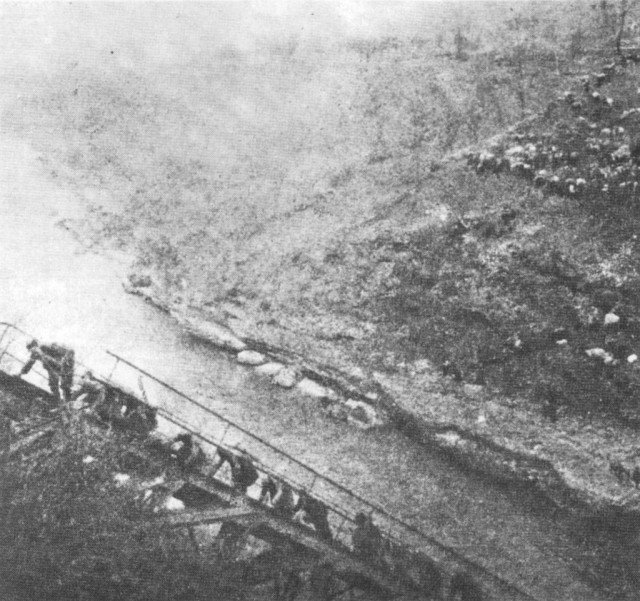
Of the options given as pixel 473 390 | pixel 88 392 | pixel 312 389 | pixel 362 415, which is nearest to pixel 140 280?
pixel 312 389

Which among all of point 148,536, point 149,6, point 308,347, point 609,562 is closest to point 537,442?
point 609,562

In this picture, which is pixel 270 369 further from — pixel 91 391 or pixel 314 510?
pixel 91 391

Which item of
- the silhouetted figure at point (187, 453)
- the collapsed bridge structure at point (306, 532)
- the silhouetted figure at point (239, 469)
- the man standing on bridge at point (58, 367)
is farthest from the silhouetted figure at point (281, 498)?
the man standing on bridge at point (58, 367)

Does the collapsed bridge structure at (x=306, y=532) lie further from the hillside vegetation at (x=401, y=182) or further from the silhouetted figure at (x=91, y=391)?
the hillside vegetation at (x=401, y=182)

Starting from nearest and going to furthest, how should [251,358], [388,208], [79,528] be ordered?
[79,528] < [251,358] < [388,208]

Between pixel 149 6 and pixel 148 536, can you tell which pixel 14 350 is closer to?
pixel 148 536

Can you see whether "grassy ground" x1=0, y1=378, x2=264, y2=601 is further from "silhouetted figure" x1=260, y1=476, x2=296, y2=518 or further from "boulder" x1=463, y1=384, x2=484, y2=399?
"boulder" x1=463, y1=384, x2=484, y2=399
